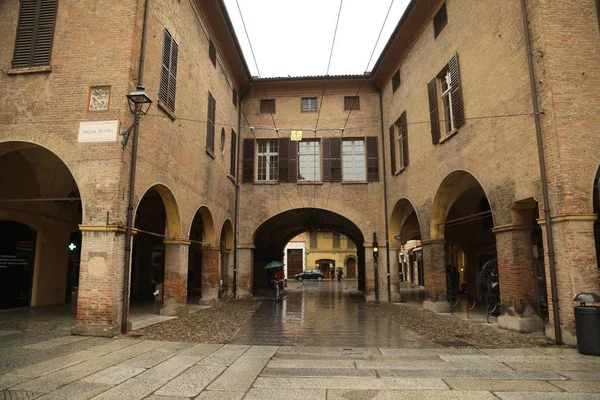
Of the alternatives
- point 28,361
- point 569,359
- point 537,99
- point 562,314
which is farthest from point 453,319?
point 28,361

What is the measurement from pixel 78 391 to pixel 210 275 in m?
11.1

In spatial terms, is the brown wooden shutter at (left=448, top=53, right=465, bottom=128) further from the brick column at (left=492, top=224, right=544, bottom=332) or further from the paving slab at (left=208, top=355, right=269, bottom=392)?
the paving slab at (left=208, top=355, right=269, bottom=392)

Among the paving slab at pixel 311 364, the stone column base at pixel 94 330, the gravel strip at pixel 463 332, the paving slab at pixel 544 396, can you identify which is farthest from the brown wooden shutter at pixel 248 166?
the paving slab at pixel 544 396

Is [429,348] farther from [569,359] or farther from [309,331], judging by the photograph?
[309,331]

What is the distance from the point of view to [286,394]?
4.82 metres

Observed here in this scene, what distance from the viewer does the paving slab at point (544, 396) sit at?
4.65m

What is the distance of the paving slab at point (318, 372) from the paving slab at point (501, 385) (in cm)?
65

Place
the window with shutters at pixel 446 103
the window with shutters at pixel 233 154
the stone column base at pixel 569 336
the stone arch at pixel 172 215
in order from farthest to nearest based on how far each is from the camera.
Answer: the window with shutters at pixel 233 154 → the window with shutters at pixel 446 103 → the stone arch at pixel 172 215 → the stone column base at pixel 569 336

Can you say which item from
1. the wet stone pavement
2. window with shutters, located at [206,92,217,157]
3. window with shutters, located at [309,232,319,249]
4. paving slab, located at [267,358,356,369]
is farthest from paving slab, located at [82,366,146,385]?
window with shutters, located at [309,232,319,249]

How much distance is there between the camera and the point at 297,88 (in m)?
20.3

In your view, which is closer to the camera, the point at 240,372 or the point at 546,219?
the point at 240,372

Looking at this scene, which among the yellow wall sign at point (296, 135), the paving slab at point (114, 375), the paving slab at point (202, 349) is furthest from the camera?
the yellow wall sign at point (296, 135)

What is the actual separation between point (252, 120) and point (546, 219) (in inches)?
578

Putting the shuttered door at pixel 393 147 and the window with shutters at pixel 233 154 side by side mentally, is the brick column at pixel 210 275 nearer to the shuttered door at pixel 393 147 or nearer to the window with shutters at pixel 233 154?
the window with shutters at pixel 233 154
